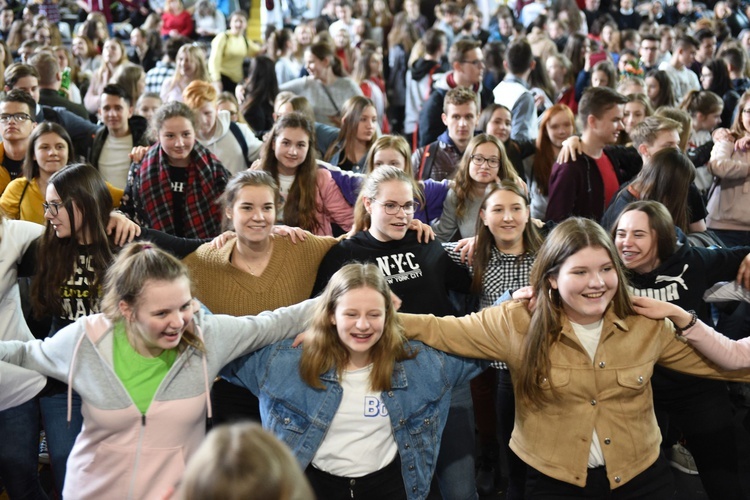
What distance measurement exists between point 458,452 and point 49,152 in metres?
2.62

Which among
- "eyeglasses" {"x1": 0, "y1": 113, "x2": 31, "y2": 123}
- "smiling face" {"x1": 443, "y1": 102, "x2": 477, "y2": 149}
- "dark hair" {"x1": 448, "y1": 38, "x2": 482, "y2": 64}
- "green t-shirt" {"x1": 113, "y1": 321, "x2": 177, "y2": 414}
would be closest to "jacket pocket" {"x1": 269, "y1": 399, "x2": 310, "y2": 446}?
"green t-shirt" {"x1": 113, "y1": 321, "x2": 177, "y2": 414}

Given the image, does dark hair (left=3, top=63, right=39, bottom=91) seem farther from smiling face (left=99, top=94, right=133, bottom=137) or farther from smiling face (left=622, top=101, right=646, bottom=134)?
smiling face (left=622, top=101, right=646, bottom=134)

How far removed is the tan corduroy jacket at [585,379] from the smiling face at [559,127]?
2.67 m

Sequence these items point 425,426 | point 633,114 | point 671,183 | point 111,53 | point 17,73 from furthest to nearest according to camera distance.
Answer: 1. point 111,53
2. point 633,114
3. point 17,73
4. point 671,183
5. point 425,426

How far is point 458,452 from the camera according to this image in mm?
3408

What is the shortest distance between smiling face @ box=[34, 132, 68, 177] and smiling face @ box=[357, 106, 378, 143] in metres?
1.90

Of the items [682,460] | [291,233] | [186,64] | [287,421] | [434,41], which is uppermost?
[434,41]

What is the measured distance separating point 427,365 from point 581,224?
0.75m

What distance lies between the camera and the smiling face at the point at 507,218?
3.84m

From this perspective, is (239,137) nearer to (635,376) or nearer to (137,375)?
(137,375)

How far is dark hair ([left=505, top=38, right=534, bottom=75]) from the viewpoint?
7.10 m

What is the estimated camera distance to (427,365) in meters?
3.06

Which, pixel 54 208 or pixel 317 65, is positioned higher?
pixel 317 65

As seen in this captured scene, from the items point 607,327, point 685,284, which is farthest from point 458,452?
point 685,284
